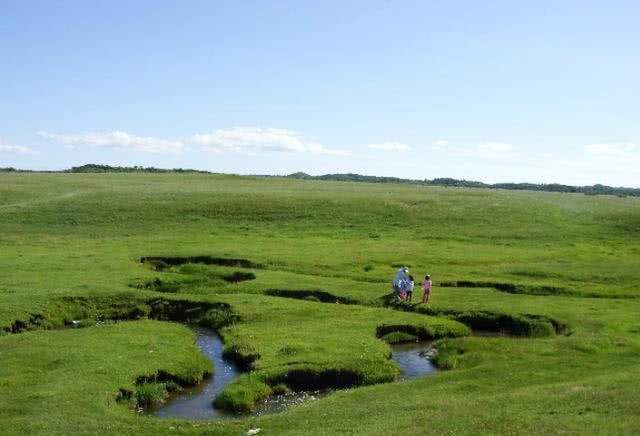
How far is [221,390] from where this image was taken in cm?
3056

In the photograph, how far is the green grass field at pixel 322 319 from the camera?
24.5 meters

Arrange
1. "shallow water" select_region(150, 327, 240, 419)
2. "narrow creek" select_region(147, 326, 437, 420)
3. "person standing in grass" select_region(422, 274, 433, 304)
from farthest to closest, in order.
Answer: "person standing in grass" select_region(422, 274, 433, 304) → "narrow creek" select_region(147, 326, 437, 420) → "shallow water" select_region(150, 327, 240, 419)

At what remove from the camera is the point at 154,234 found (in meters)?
81.3

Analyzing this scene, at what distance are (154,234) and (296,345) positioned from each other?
1993 inches

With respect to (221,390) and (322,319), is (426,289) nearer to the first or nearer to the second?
(322,319)

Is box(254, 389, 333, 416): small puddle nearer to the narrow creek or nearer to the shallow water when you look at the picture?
the narrow creek

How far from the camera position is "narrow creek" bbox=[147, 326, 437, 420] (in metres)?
27.7

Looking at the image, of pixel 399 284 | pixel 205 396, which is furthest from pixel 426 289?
pixel 205 396

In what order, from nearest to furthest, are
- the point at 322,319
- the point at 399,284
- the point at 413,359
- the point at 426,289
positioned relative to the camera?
the point at 413,359
the point at 322,319
the point at 426,289
the point at 399,284

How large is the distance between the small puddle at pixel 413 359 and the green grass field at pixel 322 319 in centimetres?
92

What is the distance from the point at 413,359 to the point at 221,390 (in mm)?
11344

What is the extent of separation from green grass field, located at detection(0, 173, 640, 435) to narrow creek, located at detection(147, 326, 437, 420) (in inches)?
27.8

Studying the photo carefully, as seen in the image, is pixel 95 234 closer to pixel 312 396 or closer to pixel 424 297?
pixel 424 297

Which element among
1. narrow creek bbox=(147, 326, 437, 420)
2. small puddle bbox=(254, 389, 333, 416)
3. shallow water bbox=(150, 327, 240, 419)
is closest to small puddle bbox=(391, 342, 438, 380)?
narrow creek bbox=(147, 326, 437, 420)
